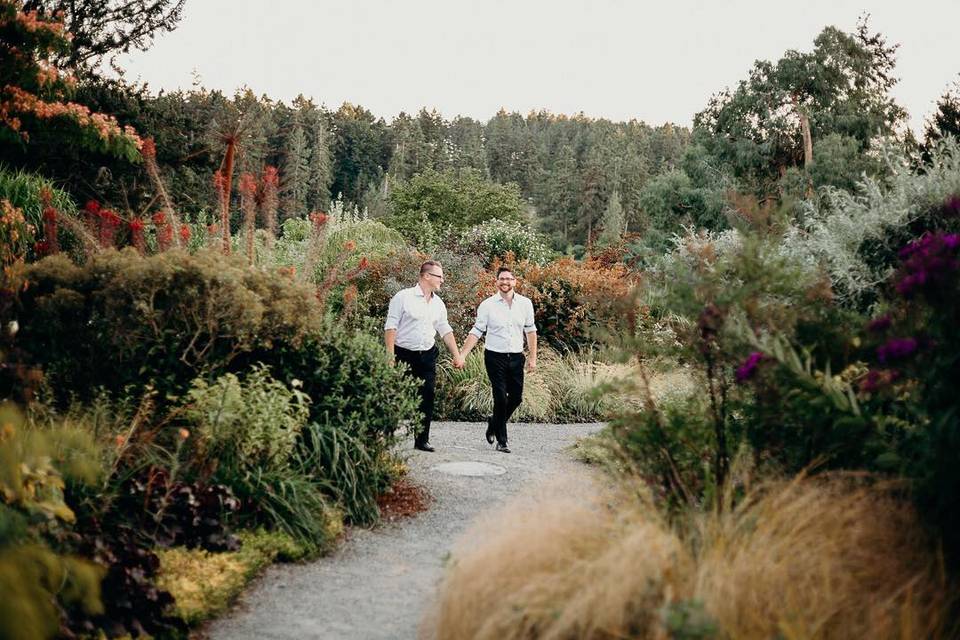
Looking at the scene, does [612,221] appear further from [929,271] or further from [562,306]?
[929,271]

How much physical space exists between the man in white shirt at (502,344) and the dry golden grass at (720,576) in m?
4.93

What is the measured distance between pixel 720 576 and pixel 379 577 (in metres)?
2.43

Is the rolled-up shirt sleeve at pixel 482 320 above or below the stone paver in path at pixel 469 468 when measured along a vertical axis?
above

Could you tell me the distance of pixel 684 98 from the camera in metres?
27.8

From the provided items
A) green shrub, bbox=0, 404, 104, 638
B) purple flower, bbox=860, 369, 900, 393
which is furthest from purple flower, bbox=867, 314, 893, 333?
green shrub, bbox=0, 404, 104, 638

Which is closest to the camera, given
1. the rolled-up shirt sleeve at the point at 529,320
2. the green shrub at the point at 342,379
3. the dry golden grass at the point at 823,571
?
the dry golden grass at the point at 823,571

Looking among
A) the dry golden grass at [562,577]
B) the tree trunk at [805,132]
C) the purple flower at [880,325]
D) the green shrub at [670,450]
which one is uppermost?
the tree trunk at [805,132]

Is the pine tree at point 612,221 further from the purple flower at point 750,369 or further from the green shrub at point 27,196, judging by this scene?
the purple flower at point 750,369

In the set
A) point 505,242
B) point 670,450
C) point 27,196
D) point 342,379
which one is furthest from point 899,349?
point 505,242

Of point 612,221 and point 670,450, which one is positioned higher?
point 612,221

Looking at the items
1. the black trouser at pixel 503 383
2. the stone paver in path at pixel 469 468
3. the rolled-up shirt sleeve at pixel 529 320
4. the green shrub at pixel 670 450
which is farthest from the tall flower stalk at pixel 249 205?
the green shrub at pixel 670 450

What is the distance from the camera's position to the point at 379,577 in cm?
474

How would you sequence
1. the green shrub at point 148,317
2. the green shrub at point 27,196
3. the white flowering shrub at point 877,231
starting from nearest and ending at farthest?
the green shrub at point 148,317 → the white flowering shrub at point 877,231 → the green shrub at point 27,196

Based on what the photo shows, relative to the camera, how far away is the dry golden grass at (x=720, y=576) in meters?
2.88
